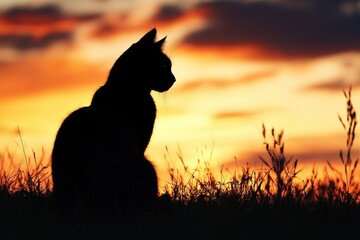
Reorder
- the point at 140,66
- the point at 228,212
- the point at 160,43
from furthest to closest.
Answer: the point at 160,43 → the point at 140,66 → the point at 228,212

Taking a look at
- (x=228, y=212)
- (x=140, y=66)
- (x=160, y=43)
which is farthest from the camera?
(x=160, y=43)

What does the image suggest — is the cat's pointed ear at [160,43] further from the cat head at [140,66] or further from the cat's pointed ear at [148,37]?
the cat's pointed ear at [148,37]

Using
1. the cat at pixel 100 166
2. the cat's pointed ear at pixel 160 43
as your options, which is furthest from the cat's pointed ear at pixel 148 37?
the cat at pixel 100 166

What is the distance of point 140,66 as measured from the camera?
799 centimetres

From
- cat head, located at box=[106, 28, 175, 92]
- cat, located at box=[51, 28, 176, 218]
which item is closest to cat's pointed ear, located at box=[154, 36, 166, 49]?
cat head, located at box=[106, 28, 175, 92]

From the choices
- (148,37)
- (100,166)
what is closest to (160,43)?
(148,37)

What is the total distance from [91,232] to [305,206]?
2018 millimetres

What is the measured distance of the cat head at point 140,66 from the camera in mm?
7770

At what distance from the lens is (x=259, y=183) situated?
6062mm

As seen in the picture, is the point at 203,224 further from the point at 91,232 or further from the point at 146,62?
the point at 146,62

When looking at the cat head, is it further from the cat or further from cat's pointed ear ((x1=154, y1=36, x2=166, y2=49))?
the cat

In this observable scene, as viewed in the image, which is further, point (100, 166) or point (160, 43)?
point (160, 43)

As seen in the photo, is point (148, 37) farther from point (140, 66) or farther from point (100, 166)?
point (100, 166)

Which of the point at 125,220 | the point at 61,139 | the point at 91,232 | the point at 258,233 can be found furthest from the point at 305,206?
the point at 61,139
